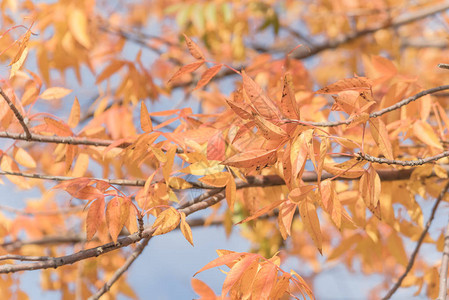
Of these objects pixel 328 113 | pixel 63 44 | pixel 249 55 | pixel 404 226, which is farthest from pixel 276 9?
pixel 404 226

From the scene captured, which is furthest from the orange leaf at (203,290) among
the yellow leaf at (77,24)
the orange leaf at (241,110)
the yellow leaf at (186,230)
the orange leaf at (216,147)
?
the yellow leaf at (77,24)

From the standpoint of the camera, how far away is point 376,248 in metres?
1.43

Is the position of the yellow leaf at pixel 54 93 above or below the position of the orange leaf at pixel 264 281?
above

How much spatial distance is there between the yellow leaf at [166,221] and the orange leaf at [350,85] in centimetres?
33

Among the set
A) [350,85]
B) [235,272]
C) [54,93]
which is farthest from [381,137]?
[54,93]

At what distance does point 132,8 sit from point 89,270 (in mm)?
4044

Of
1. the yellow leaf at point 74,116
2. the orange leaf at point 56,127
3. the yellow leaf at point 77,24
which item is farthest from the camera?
the yellow leaf at point 77,24

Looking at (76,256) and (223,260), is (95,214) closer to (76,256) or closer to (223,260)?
(76,256)

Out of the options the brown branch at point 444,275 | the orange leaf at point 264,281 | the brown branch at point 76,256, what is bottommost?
the brown branch at point 444,275

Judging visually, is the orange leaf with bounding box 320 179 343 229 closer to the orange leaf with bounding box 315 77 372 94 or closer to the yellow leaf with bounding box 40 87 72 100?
the orange leaf with bounding box 315 77 372 94

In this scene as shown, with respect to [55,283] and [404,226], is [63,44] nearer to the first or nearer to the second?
[55,283]

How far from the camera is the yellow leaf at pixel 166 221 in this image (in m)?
0.81

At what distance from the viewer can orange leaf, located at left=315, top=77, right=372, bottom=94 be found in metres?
0.80

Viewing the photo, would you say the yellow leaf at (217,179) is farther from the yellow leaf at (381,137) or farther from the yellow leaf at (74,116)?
the yellow leaf at (74,116)
